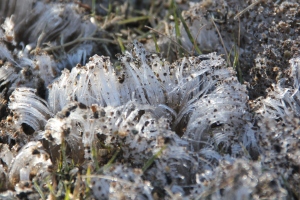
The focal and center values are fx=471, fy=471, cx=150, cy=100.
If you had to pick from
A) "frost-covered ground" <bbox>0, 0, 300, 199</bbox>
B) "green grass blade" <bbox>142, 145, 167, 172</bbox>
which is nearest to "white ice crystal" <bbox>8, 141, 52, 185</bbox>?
"frost-covered ground" <bbox>0, 0, 300, 199</bbox>

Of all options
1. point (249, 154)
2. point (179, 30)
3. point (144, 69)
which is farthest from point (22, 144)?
point (179, 30)

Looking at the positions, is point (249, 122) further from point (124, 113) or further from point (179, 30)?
point (179, 30)

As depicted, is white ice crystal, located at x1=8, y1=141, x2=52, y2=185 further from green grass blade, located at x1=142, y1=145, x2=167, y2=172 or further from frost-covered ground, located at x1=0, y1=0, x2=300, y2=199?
green grass blade, located at x1=142, y1=145, x2=167, y2=172

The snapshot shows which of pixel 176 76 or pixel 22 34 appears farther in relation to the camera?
pixel 22 34

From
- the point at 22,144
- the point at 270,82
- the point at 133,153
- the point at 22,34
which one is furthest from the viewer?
the point at 22,34

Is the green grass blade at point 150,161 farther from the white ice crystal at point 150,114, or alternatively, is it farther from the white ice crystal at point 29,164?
the white ice crystal at point 29,164

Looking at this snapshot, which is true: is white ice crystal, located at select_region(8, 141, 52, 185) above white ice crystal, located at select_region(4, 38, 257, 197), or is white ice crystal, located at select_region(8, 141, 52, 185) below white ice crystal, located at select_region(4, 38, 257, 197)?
below

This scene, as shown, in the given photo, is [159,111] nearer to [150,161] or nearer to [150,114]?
[150,114]

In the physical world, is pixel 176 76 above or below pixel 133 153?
above
